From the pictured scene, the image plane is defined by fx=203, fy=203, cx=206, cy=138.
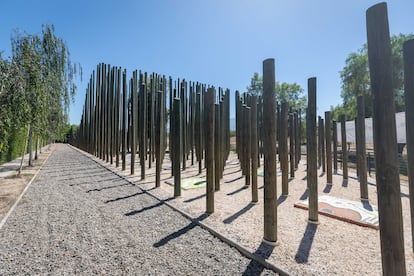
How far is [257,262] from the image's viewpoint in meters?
2.27

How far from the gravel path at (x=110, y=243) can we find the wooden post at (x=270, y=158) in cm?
56

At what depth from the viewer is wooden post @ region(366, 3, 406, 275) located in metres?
1.56

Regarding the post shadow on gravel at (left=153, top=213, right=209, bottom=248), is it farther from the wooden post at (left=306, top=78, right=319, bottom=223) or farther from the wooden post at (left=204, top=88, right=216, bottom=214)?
the wooden post at (left=306, top=78, right=319, bottom=223)

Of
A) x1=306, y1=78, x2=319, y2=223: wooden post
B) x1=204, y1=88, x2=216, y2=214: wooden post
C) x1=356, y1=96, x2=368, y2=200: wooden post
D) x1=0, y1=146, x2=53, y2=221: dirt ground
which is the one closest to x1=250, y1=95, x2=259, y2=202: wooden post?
x1=204, y1=88, x2=216, y2=214: wooden post

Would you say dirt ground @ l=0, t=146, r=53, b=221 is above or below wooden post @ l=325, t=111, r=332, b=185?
below

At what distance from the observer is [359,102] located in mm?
4945

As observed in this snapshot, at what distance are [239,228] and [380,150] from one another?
7.12 ft

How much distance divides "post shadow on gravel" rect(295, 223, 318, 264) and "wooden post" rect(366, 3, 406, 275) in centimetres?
85

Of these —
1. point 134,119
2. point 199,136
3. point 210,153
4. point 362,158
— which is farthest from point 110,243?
point 134,119

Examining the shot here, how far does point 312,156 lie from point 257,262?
1.89 metres

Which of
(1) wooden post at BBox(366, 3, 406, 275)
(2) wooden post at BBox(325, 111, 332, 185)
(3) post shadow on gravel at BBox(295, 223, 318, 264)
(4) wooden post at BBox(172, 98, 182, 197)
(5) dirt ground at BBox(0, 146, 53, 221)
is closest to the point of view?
(1) wooden post at BBox(366, 3, 406, 275)

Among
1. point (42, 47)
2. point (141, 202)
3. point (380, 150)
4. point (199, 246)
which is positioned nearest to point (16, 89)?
point (141, 202)

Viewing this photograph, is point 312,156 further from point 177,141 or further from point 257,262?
point 177,141

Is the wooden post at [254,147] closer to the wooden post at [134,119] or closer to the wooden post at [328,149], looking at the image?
the wooden post at [328,149]
